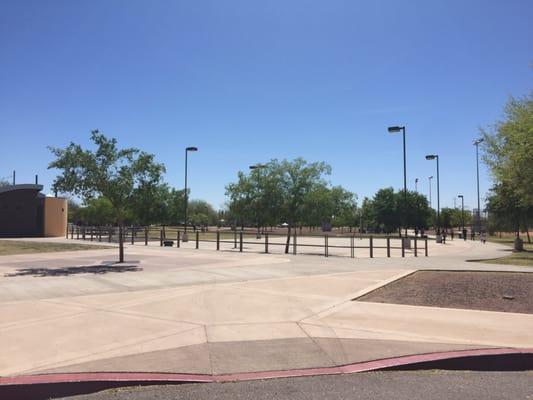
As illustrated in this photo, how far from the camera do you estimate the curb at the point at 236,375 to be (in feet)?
16.0

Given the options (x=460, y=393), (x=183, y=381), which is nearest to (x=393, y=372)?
(x=460, y=393)

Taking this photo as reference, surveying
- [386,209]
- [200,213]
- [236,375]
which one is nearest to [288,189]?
[236,375]

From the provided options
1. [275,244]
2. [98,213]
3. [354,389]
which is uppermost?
[98,213]

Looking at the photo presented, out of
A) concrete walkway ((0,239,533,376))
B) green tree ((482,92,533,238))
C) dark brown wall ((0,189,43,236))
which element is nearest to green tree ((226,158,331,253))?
green tree ((482,92,533,238))

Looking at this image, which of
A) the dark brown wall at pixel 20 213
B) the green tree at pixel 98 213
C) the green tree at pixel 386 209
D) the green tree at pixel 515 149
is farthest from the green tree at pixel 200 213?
the green tree at pixel 515 149

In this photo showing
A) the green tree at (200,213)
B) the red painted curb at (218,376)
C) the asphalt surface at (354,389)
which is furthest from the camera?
the green tree at (200,213)

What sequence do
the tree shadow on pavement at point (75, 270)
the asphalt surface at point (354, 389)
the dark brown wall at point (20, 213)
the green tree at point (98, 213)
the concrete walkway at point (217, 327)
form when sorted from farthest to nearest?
the green tree at point (98, 213) → the dark brown wall at point (20, 213) → the tree shadow on pavement at point (75, 270) → the concrete walkway at point (217, 327) → the asphalt surface at point (354, 389)

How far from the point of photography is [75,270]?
15.3 m

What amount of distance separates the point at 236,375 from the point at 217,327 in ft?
7.28

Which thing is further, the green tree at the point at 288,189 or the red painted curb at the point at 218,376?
the green tree at the point at 288,189

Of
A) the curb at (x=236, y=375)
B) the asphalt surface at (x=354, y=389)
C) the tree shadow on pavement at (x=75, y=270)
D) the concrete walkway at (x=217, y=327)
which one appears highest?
the tree shadow on pavement at (x=75, y=270)

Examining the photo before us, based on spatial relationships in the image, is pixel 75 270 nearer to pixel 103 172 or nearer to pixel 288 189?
pixel 103 172

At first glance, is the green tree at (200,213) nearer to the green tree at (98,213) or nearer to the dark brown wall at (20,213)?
the green tree at (98,213)

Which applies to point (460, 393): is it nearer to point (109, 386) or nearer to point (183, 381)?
point (183, 381)
